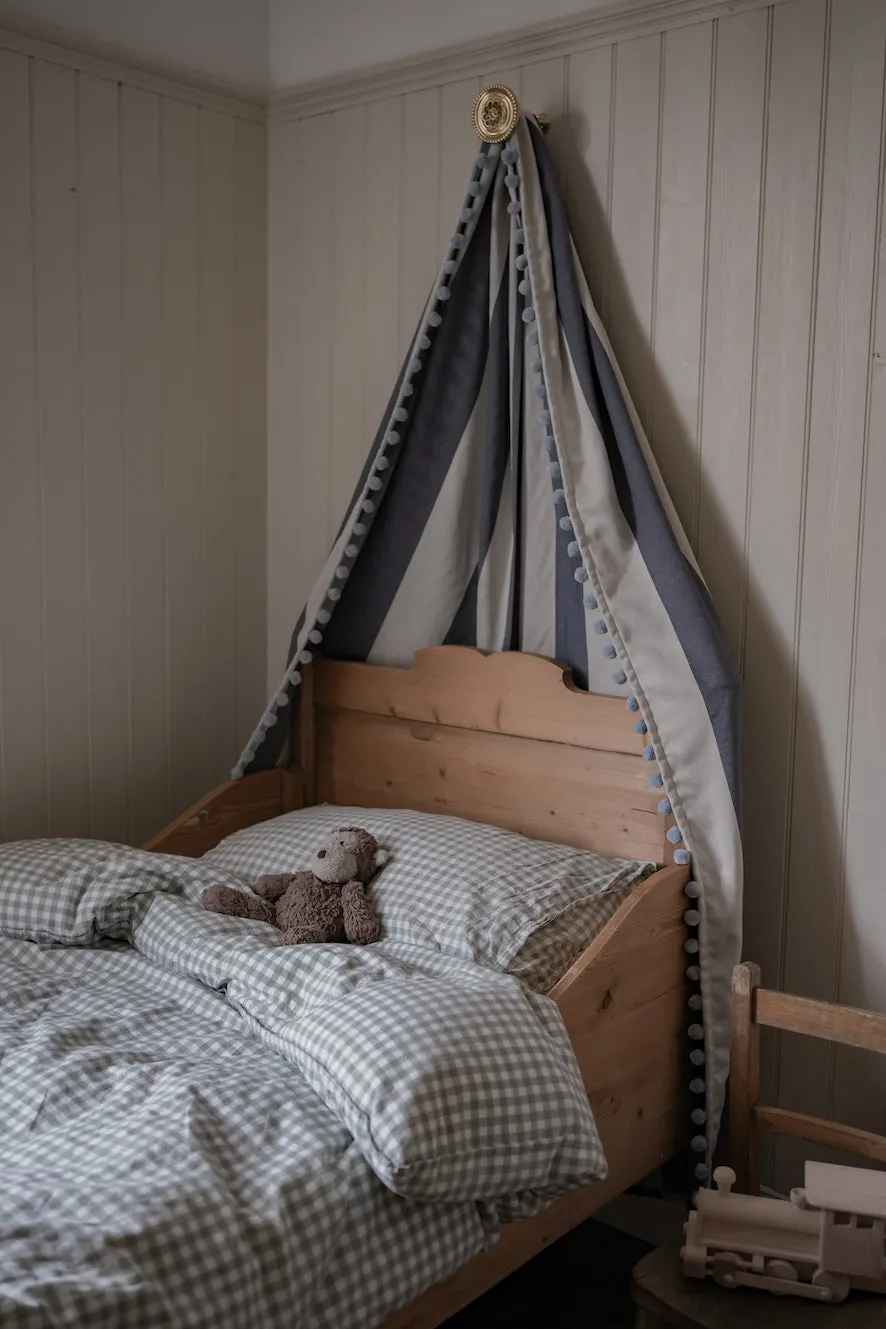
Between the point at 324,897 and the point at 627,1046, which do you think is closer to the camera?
the point at 627,1046

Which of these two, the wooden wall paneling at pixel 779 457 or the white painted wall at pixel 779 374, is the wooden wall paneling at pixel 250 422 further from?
the wooden wall paneling at pixel 779 457

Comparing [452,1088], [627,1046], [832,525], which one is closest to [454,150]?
[832,525]

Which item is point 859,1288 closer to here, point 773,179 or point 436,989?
point 436,989

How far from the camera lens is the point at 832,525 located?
229cm

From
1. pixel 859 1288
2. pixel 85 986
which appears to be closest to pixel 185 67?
pixel 85 986

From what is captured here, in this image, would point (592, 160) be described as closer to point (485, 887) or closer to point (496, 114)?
point (496, 114)

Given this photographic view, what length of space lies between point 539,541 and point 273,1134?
140cm

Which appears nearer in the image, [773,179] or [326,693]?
[773,179]

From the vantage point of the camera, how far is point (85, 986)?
215cm

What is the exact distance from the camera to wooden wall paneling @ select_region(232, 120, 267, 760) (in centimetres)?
312

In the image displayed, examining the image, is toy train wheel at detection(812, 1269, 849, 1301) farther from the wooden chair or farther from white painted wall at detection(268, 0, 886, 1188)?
white painted wall at detection(268, 0, 886, 1188)

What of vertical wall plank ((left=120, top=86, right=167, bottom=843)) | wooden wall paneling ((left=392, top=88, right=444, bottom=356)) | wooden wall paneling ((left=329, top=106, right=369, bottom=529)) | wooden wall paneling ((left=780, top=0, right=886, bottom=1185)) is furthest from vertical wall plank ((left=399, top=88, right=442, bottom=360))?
wooden wall paneling ((left=780, top=0, right=886, bottom=1185))

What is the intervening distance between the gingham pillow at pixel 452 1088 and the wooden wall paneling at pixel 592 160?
146 cm

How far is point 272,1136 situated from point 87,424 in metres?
1.76
